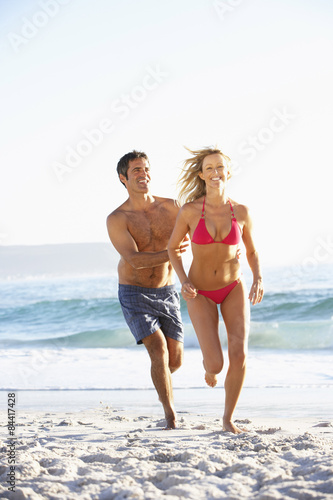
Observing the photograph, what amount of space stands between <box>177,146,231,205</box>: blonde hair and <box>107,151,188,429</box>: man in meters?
0.41

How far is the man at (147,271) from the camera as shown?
189 inches

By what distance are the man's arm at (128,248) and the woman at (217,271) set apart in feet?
0.82

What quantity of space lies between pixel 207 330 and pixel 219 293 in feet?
0.97

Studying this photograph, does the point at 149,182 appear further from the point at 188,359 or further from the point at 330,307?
the point at 330,307

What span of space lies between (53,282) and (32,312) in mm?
13319

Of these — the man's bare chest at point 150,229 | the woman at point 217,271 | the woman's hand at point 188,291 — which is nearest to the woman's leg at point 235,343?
the woman at point 217,271

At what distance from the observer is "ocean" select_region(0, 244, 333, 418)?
6852mm

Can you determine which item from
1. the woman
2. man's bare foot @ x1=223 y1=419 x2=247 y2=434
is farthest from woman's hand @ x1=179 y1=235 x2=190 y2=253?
man's bare foot @ x1=223 y1=419 x2=247 y2=434

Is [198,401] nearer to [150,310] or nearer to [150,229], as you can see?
[150,310]

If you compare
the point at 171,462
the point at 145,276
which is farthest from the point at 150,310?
the point at 171,462

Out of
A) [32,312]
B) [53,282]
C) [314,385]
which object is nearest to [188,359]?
[314,385]

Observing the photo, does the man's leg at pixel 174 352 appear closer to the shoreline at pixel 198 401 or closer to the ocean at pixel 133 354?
the shoreline at pixel 198 401

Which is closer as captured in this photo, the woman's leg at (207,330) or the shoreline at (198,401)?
the woman's leg at (207,330)

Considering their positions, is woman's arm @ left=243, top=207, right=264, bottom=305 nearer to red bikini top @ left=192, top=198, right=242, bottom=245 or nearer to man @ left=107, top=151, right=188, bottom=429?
red bikini top @ left=192, top=198, right=242, bottom=245
